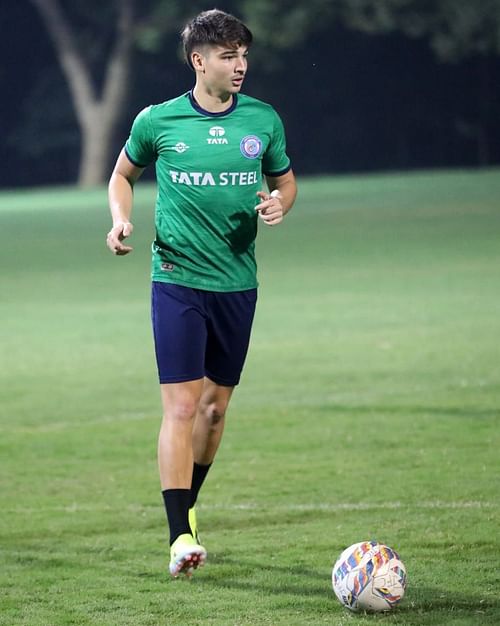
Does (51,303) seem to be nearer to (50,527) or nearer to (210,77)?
(50,527)

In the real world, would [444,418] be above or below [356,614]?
below

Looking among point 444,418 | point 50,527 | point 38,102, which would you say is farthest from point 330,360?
point 38,102

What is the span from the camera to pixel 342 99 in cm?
6119

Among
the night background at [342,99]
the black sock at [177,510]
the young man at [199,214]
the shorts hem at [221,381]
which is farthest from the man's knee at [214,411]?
the night background at [342,99]

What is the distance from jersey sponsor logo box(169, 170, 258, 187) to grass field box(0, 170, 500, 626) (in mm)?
1694

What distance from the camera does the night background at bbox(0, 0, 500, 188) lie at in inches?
2387

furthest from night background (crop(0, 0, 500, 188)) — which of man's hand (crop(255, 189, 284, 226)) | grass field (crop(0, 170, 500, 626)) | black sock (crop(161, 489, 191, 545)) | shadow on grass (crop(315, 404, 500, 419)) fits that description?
black sock (crop(161, 489, 191, 545))

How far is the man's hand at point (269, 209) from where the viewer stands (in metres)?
6.61

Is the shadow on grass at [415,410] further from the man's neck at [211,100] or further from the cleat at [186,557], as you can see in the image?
the cleat at [186,557]

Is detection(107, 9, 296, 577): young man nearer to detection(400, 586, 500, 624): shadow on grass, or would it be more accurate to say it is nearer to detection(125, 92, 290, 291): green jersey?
detection(125, 92, 290, 291): green jersey

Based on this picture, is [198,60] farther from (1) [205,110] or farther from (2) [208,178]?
(2) [208,178]

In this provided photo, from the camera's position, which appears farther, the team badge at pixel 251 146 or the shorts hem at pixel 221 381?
the shorts hem at pixel 221 381

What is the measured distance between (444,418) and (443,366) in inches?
98.2

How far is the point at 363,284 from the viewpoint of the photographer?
20.4 meters
